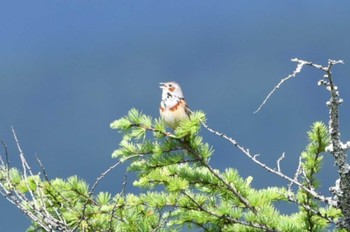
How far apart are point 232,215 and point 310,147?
0.66m

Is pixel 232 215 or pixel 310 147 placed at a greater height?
pixel 310 147

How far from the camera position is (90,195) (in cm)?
A: 516

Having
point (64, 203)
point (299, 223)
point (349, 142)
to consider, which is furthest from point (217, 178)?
point (64, 203)

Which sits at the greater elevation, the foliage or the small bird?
the small bird

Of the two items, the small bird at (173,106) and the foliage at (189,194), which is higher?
the small bird at (173,106)

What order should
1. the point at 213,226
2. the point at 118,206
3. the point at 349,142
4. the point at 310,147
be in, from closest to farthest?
the point at 349,142, the point at 310,147, the point at 213,226, the point at 118,206

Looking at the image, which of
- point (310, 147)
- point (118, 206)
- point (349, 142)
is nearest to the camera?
point (349, 142)

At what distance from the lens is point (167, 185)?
4887 mm

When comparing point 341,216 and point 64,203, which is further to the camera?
point 64,203

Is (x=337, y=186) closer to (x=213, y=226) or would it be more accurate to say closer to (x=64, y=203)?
(x=213, y=226)

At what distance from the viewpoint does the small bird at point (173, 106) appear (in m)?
4.92

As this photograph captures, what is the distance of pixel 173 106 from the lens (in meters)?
5.05

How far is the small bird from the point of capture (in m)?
4.92

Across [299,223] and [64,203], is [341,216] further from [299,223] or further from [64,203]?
[64,203]
